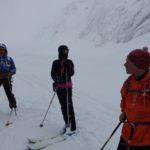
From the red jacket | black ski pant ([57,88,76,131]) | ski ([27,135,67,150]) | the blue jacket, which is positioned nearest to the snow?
ski ([27,135,67,150])

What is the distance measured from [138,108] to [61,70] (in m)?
4.16

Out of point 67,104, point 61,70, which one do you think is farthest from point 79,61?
point 61,70

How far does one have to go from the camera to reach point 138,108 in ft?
17.7

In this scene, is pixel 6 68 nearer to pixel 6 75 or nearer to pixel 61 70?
pixel 6 75

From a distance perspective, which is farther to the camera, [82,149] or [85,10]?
[85,10]

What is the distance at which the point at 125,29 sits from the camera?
27.3 meters

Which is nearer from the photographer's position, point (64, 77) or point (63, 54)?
point (63, 54)

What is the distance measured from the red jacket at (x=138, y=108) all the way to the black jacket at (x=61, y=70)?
3.74 m

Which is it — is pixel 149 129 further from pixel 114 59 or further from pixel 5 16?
pixel 5 16

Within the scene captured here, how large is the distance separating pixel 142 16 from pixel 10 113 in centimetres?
1697

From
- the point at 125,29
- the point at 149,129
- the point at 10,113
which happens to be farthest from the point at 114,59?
the point at 149,129

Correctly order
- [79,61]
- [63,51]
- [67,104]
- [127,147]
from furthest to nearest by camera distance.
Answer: [79,61] < [67,104] < [63,51] < [127,147]

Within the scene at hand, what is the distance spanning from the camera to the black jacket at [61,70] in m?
9.30

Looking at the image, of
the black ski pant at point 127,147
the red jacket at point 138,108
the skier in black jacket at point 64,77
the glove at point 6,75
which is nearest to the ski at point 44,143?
the skier in black jacket at point 64,77
